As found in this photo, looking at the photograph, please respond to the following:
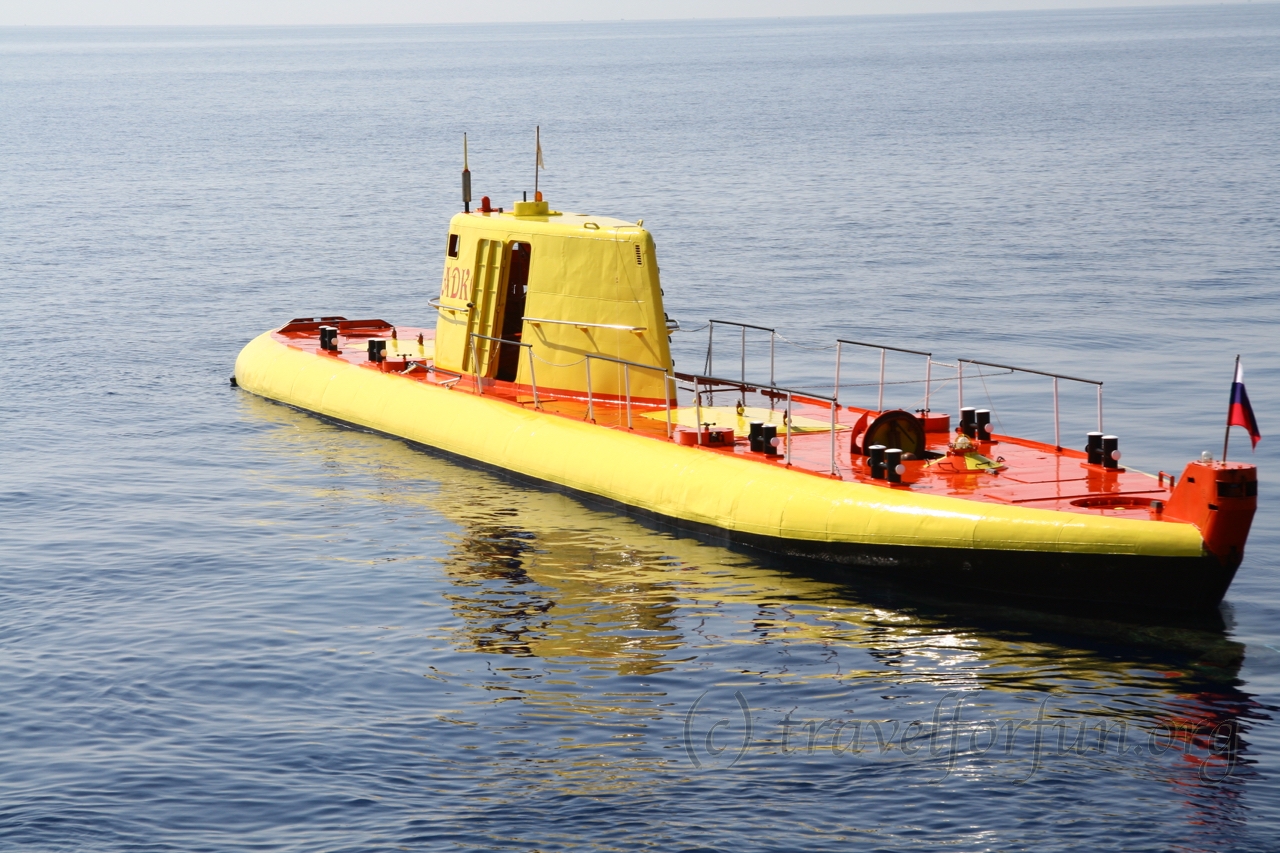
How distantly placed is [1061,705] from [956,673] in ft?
4.89

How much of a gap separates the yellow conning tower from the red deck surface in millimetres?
476

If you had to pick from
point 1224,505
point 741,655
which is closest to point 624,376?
point 741,655

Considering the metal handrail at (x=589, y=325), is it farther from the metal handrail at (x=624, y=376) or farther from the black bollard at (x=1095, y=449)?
the black bollard at (x=1095, y=449)

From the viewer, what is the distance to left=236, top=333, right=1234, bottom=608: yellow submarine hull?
20266 millimetres

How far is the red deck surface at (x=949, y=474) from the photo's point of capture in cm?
2203

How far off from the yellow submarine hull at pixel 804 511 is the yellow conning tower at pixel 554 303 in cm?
118

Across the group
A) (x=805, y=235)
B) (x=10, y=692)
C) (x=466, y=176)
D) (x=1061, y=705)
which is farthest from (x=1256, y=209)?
(x=10, y=692)

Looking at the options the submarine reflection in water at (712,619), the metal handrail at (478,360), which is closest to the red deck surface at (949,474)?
the metal handrail at (478,360)

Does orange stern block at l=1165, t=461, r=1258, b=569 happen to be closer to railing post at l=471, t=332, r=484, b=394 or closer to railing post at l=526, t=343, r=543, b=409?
railing post at l=526, t=343, r=543, b=409

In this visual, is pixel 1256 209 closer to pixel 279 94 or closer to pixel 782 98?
pixel 782 98

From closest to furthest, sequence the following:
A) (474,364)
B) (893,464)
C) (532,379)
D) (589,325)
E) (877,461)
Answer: (893,464) < (877,461) < (589,325) < (532,379) < (474,364)

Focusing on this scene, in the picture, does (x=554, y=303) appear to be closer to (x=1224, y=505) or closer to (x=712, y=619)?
(x=712, y=619)

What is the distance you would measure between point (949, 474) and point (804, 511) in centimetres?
237

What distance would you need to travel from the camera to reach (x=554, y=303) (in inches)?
1150
